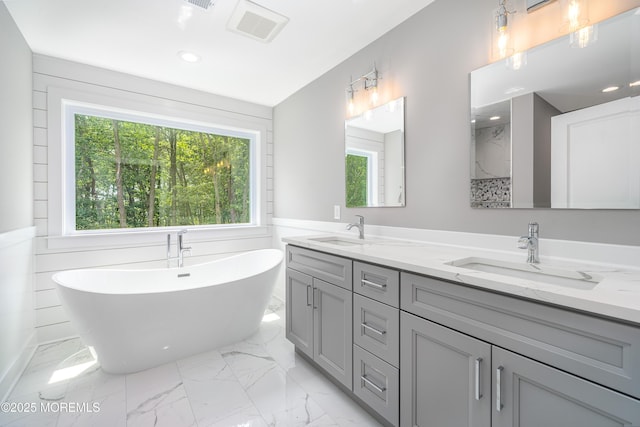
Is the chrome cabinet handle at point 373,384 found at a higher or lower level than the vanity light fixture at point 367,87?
lower

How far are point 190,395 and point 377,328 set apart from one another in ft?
4.11

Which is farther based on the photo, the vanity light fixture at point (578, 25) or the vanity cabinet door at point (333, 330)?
the vanity cabinet door at point (333, 330)

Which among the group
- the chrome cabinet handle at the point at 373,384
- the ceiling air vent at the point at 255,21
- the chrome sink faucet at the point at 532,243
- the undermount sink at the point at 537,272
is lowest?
the chrome cabinet handle at the point at 373,384

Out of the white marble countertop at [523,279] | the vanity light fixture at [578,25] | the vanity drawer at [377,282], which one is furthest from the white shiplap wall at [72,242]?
the vanity light fixture at [578,25]

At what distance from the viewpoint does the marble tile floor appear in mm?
1537

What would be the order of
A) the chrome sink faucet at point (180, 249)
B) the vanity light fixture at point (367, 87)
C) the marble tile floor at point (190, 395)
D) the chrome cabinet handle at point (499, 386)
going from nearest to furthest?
the chrome cabinet handle at point (499, 386)
the marble tile floor at point (190, 395)
the vanity light fixture at point (367, 87)
the chrome sink faucet at point (180, 249)

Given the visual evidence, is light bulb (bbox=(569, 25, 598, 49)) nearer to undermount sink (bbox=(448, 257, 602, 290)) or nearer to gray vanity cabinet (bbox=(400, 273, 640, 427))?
undermount sink (bbox=(448, 257, 602, 290))

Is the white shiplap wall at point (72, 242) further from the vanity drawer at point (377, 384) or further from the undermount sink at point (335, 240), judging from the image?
the vanity drawer at point (377, 384)

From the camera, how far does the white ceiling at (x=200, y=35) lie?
181 centimetres

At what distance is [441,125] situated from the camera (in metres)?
1.76

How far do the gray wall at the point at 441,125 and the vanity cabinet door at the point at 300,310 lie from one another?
741 mm

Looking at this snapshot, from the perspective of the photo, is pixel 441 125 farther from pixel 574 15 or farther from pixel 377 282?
pixel 377 282

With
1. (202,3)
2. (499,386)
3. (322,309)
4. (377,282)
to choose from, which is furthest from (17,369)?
(499,386)

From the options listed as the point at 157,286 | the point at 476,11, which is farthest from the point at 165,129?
the point at 476,11
